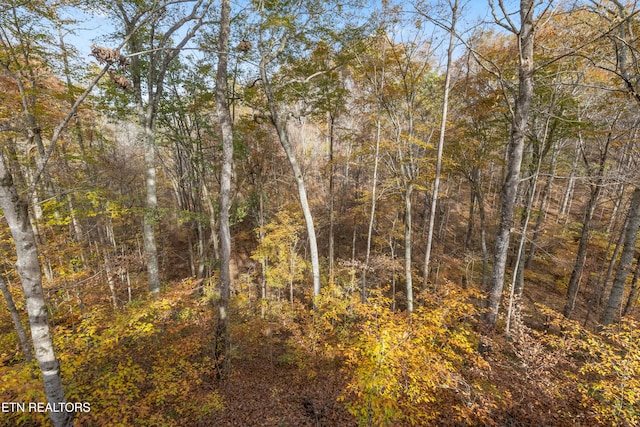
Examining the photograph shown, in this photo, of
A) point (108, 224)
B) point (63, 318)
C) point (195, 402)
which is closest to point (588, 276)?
point (195, 402)

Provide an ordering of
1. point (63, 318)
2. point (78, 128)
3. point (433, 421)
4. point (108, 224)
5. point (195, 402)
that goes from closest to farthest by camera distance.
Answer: point (433, 421) < point (195, 402) < point (63, 318) < point (78, 128) < point (108, 224)

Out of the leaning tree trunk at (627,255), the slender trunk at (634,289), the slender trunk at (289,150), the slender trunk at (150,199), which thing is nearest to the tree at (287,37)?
the slender trunk at (289,150)

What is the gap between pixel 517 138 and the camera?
6070mm

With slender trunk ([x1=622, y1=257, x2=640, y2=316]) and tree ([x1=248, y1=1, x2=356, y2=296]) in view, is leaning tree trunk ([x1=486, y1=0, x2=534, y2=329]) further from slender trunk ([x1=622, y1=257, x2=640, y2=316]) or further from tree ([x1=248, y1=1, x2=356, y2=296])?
slender trunk ([x1=622, y1=257, x2=640, y2=316])

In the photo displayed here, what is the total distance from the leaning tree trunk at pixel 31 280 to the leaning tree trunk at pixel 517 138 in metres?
9.03

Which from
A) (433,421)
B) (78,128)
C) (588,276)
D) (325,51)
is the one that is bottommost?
(588,276)

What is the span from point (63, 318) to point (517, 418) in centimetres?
1364

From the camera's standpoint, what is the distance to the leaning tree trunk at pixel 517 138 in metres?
5.68

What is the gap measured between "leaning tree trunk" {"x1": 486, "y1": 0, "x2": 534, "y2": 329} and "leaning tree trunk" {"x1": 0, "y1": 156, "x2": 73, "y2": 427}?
903 centimetres

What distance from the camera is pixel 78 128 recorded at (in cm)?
1016

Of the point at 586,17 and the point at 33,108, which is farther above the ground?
the point at 586,17

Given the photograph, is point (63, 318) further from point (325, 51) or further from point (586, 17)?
point (586, 17)

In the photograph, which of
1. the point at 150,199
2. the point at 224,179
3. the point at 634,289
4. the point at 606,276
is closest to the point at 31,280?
the point at 224,179

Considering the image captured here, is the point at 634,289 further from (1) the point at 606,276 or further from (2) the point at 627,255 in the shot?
(2) the point at 627,255
